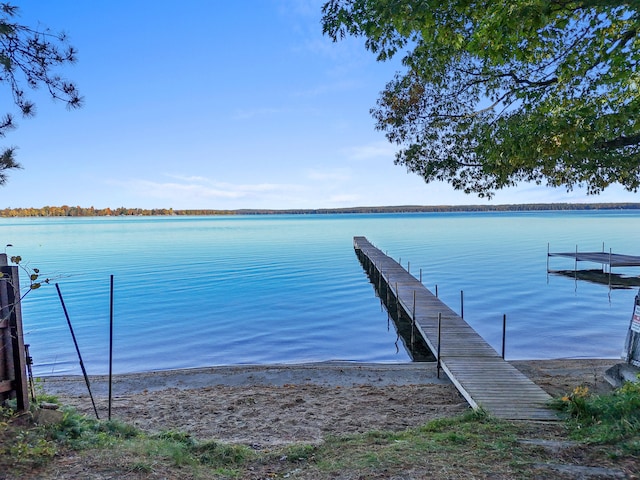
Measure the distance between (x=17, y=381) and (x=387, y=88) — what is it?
8.71 m

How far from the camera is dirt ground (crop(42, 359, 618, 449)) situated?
740 cm

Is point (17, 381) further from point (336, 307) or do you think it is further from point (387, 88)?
point (336, 307)

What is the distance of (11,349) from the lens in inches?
203

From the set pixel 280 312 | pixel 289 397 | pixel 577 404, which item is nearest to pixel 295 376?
pixel 289 397

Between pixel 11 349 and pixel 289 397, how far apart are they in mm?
5519

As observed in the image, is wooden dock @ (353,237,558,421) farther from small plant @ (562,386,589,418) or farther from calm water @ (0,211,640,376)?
calm water @ (0,211,640,376)

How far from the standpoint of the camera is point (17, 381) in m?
5.13

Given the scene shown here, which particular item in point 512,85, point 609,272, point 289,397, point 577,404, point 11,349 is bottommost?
point 609,272

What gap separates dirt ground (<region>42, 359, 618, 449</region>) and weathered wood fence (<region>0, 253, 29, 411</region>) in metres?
2.75

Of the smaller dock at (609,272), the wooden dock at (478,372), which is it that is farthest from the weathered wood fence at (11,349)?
the smaller dock at (609,272)

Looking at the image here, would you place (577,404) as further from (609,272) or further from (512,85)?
(609,272)

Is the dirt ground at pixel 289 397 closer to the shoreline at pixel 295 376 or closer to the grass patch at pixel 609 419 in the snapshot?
the shoreline at pixel 295 376

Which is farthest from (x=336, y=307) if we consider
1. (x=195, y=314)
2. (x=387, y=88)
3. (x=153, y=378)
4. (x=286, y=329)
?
(x=387, y=88)

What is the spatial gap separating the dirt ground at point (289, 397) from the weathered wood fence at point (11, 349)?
2.75 meters
